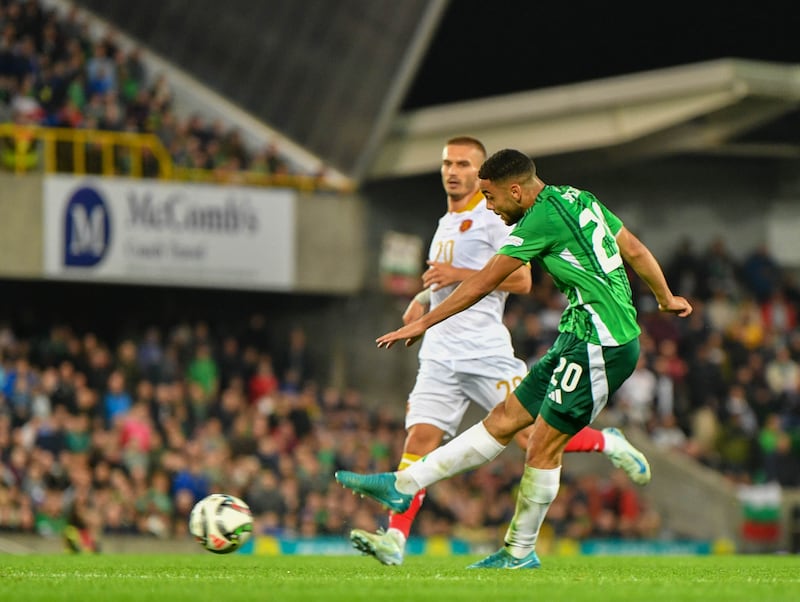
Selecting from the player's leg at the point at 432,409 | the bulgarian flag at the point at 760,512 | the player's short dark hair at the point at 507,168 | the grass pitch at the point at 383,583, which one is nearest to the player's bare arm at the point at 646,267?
the player's short dark hair at the point at 507,168

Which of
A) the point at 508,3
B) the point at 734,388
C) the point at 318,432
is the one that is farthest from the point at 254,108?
the point at 734,388

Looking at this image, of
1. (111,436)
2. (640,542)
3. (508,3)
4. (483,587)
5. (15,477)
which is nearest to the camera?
(483,587)

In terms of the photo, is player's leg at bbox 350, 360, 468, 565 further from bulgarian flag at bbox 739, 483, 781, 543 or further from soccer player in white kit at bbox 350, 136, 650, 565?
bulgarian flag at bbox 739, 483, 781, 543

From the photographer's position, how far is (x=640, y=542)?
2273cm

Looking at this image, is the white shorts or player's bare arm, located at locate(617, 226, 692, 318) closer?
player's bare arm, located at locate(617, 226, 692, 318)

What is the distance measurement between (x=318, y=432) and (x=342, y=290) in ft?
17.4

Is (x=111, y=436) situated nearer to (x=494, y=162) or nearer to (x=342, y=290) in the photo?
(x=342, y=290)

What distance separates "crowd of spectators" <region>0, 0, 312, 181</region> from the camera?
24.8 meters

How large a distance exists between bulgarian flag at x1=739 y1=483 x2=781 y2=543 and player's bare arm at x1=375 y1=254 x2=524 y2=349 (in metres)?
17.4

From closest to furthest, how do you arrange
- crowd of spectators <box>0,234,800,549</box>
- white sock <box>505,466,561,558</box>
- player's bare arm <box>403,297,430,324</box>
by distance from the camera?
white sock <box>505,466,561,558</box>
player's bare arm <box>403,297,430,324</box>
crowd of spectators <box>0,234,800,549</box>

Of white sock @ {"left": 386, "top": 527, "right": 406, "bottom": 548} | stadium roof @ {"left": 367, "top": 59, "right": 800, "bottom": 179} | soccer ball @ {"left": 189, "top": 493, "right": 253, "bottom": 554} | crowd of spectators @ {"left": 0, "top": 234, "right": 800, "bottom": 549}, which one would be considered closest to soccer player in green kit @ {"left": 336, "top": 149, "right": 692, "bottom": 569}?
white sock @ {"left": 386, "top": 527, "right": 406, "bottom": 548}

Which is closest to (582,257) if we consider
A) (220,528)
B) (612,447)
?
(612,447)

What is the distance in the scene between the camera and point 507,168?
28.4 ft

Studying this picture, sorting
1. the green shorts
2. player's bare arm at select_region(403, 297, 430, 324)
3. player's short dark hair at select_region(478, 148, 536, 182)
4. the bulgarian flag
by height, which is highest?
player's short dark hair at select_region(478, 148, 536, 182)
